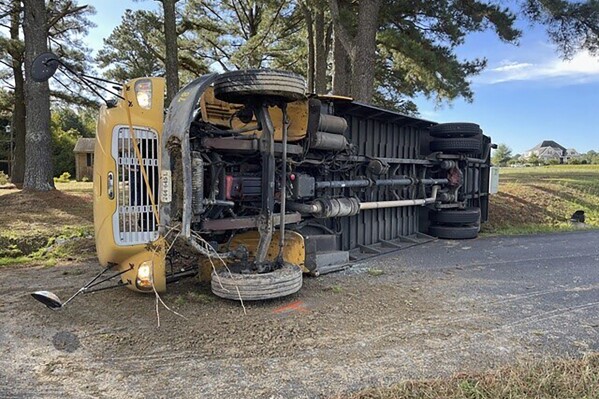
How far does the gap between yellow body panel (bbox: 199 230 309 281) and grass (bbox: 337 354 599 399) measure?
2.35 metres

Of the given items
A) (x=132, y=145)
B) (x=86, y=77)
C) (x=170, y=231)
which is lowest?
(x=170, y=231)

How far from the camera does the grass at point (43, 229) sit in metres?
6.15

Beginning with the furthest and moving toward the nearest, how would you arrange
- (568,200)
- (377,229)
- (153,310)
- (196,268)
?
(568,200)
(377,229)
(196,268)
(153,310)

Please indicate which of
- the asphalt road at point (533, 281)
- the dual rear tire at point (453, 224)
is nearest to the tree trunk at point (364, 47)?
the dual rear tire at point (453, 224)

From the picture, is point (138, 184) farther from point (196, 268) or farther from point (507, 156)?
point (507, 156)

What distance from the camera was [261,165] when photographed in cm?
441

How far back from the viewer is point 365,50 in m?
10.2

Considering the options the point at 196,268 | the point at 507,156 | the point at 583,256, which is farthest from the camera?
the point at 507,156

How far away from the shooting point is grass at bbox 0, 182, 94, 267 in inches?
242

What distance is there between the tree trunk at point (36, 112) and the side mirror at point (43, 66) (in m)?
8.52

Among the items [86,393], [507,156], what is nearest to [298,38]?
[86,393]

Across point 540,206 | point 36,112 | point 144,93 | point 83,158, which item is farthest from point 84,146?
point 144,93

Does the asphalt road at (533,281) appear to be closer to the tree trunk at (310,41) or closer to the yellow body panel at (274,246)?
the yellow body panel at (274,246)

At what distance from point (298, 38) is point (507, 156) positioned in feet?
241
